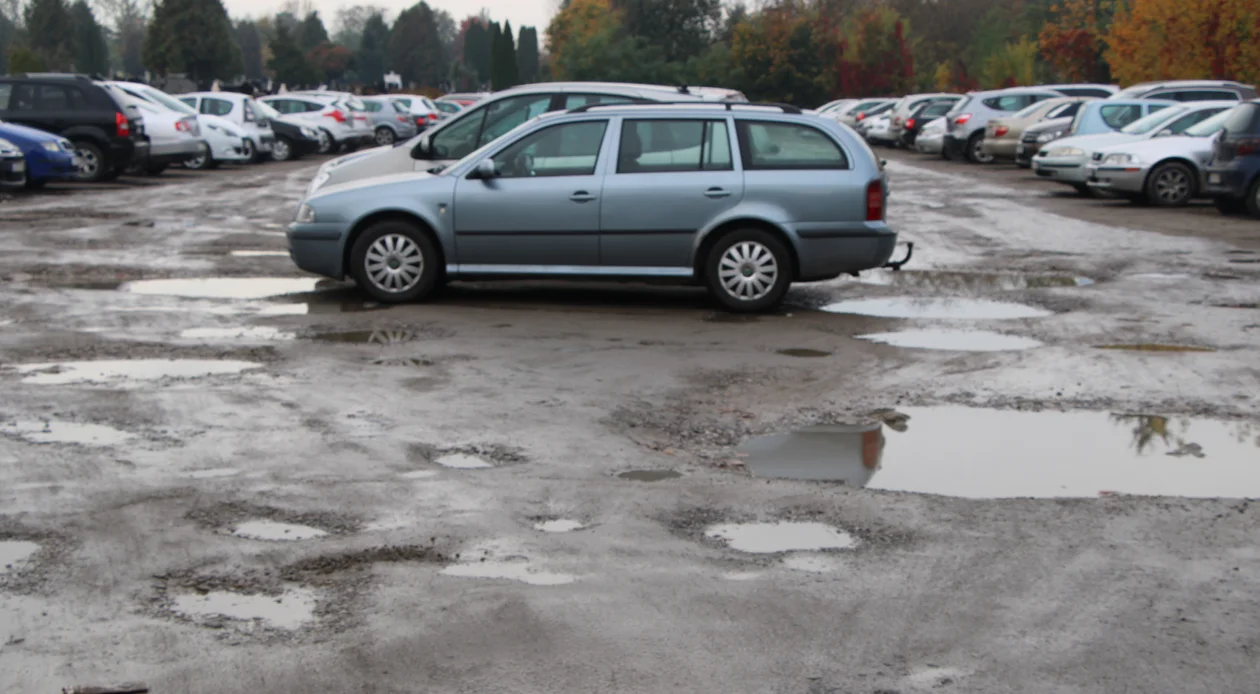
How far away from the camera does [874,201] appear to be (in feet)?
38.0

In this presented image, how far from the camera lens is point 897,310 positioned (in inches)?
471

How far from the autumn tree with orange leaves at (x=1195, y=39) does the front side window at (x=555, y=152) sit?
93.9 ft

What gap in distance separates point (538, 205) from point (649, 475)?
525 cm

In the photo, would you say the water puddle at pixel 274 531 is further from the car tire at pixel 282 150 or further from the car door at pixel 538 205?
the car tire at pixel 282 150

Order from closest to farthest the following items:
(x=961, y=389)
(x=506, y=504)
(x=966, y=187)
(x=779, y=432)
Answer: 1. (x=506, y=504)
2. (x=779, y=432)
3. (x=961, y=389)
4. (x=966, y=187)

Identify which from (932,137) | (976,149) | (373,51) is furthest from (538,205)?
(373,51)

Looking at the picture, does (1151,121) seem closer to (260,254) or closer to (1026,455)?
(260,254)

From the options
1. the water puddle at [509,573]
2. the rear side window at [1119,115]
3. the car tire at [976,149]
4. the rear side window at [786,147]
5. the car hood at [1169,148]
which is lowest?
the car tire at [976,149]

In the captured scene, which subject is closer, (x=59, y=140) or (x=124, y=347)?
(x=124, y=347)

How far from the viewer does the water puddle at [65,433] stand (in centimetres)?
733

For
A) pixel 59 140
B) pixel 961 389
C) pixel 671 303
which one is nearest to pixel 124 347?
pixel 671 303

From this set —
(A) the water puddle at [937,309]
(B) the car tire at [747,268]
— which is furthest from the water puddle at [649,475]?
(A) the water puddle at [937,309]

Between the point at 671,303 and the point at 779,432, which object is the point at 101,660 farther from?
the point at 671,303

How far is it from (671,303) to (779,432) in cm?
482
